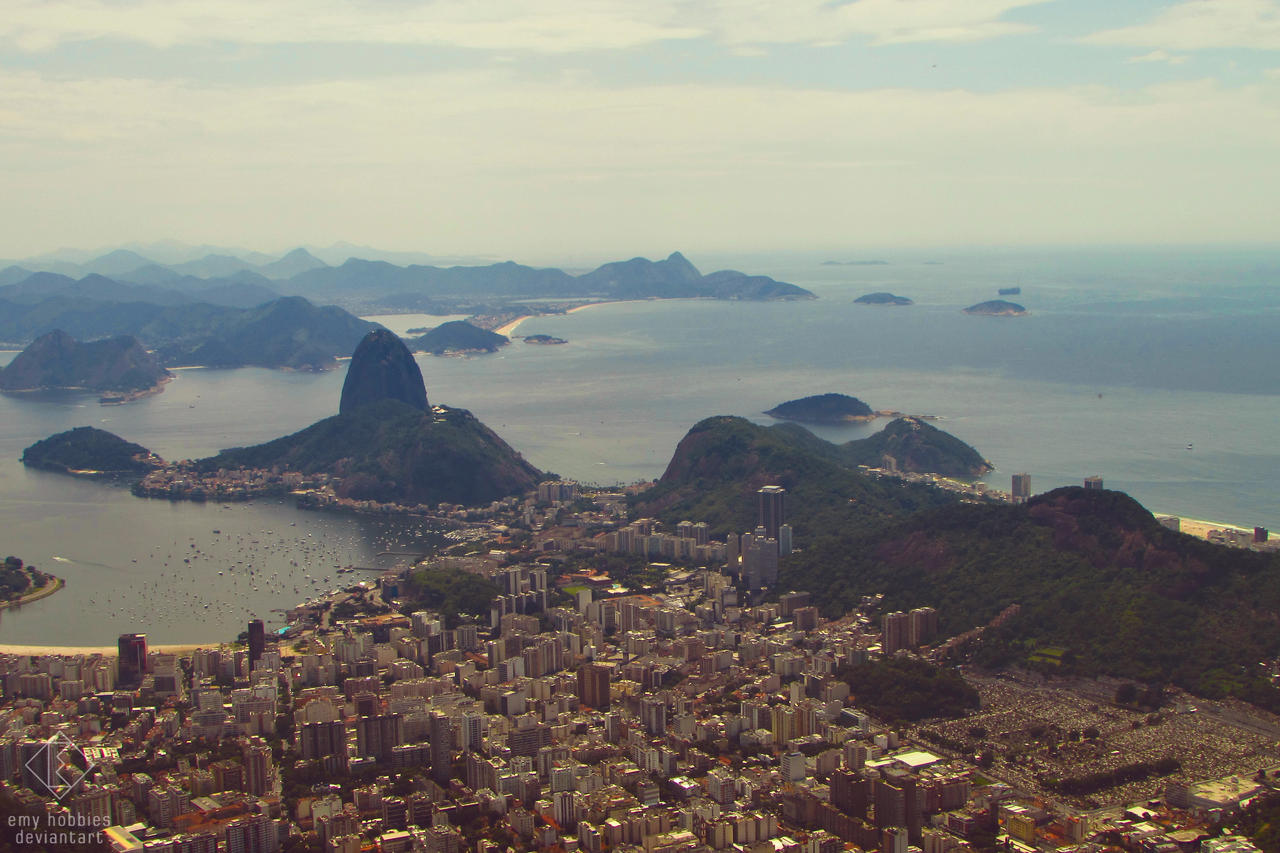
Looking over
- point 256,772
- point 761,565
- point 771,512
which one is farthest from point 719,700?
point 771,512

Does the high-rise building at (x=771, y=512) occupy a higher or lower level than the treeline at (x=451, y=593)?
higher

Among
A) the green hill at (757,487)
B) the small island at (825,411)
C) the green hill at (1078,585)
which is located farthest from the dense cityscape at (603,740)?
the small island at (825,411)

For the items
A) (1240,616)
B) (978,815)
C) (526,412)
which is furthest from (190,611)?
(526,412)

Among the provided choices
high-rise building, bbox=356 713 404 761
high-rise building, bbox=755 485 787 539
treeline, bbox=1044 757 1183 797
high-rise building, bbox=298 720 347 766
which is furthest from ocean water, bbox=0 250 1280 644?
treeline, bbox=1044 757 1183 797

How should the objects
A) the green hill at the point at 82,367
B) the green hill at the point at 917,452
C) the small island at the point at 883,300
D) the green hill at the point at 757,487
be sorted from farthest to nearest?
the small island at the point at 883,300
the green hill at the point at 82,367
the green hill at the point at 917,452
the green hill at the point at 757,487

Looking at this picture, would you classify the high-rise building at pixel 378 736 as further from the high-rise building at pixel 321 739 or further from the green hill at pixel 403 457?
the green hill at pixel 403 457

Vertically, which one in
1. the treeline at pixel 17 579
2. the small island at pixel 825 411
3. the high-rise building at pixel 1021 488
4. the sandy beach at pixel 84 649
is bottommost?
the sandy beach at pixel 84 649

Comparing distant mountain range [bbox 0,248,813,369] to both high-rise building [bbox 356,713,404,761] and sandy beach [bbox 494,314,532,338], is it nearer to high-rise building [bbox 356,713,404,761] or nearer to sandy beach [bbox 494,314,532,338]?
sandy beach [bbox 494,314,532,338]
